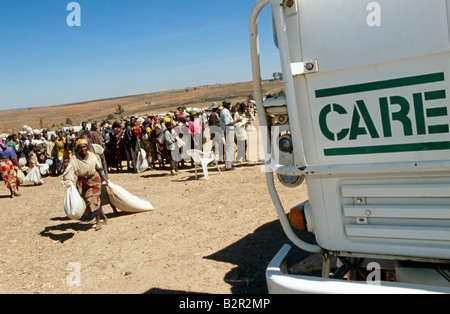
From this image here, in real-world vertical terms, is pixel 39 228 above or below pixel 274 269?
below

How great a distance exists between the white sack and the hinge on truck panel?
17.4 feet

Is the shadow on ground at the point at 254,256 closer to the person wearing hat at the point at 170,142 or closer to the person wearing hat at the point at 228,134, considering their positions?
the person wearing hat at the point at 228,134

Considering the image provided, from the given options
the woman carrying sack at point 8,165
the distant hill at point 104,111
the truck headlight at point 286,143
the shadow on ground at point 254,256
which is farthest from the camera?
the distant hill at point 104,111

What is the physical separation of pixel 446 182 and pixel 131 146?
37.7 ft

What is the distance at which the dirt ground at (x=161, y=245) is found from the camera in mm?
4320

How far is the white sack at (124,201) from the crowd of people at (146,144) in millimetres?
1808

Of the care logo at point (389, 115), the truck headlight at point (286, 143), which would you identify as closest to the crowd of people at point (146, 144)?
the truck headlight at point (286, 143)

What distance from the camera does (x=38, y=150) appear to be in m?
13.9

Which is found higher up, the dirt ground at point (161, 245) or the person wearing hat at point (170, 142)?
the person wearing hat at point (170, 142)

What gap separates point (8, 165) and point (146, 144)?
4058 millimetres

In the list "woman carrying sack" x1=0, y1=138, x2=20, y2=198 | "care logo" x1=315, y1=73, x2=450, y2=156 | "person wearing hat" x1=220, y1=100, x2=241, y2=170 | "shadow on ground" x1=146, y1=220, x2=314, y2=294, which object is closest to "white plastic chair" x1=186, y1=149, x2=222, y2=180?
"person wearing hat" x1=220, y1=100, x2=241, y2=170

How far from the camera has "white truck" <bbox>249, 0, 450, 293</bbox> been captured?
77.9 inches
